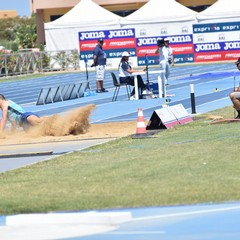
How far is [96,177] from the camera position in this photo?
1230cm

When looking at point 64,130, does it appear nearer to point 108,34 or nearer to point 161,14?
point 108,34

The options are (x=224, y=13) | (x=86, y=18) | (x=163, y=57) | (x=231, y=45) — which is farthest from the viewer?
(x=86, y=18)

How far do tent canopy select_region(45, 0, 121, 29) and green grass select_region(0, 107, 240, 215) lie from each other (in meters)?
39.4

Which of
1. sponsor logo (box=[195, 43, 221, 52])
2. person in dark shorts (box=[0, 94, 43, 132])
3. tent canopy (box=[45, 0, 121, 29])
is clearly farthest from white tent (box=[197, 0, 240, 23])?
person in dark shorts (box=[0, 94, 43, 132])

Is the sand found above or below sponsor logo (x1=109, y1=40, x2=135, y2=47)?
above

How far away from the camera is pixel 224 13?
2078 inches

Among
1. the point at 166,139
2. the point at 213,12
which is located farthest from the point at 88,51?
the point at 166,139

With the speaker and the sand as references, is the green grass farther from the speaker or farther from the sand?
the sand

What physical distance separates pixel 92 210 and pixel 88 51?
4549cm

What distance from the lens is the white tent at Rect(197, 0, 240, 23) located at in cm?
5234

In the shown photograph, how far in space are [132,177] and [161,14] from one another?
142 ft

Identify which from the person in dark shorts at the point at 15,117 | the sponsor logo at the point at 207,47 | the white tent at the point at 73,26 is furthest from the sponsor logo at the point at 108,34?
the person in dark shorts at the point at 15,117

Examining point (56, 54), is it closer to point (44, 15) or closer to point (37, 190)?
point (44, 15)

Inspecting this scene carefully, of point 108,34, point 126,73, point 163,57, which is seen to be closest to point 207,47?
point 108,34
